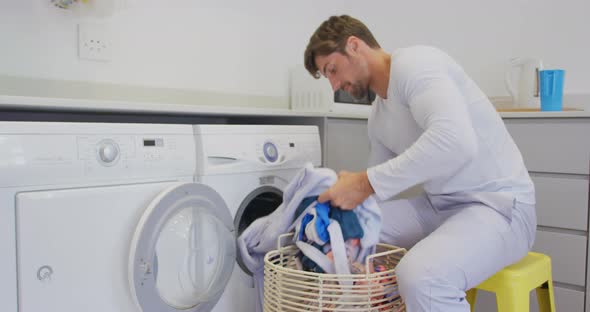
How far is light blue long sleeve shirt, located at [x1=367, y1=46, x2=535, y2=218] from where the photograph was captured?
121cm

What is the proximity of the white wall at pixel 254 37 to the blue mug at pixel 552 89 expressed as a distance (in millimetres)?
358

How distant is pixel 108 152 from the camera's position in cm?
129

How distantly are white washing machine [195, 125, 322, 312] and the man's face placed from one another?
0.35 m

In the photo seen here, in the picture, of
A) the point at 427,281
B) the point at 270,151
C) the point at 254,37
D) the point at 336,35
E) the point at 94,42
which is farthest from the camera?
the point at 254,37

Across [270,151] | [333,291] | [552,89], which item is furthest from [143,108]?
[552,89]

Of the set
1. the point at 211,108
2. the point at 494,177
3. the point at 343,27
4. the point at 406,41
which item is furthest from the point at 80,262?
the point at 406,41

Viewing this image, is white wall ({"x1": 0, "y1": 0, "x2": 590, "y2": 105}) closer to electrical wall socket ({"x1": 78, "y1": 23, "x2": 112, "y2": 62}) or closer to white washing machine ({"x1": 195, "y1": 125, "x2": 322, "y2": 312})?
electrical wall socket ({"x1": 78, "y1": 23, "x2": 112, "y2": 62})

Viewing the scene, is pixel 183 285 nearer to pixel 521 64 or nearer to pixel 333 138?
pixel 333 138

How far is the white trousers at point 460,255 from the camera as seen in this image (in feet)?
3.67

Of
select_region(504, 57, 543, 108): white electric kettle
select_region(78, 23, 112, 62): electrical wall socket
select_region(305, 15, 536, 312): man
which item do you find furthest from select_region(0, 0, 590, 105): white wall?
select_region(305, 15, 536, 312): man

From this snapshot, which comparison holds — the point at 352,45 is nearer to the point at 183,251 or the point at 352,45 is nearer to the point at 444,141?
the point at 444,141

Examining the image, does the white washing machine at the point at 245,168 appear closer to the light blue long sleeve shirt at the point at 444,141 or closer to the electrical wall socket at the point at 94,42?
the light blue long sleeve shirt at the point at 444,141

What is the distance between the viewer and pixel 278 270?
1244 millimetres

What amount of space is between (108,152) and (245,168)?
447mm
